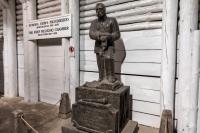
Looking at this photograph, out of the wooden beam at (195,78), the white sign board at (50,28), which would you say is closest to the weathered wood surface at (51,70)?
the white sign board at (50,28)

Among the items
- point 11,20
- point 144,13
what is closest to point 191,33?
point 144,13

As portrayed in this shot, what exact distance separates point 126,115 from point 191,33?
1.80 m

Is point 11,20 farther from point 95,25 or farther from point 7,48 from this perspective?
point 95,25

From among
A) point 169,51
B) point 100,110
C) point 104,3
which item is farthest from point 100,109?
point 104,3

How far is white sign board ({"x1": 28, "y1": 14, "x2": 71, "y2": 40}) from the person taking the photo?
4.39 metres

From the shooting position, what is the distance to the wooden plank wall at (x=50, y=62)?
490cm

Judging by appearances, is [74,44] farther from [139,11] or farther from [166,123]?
[166,123]

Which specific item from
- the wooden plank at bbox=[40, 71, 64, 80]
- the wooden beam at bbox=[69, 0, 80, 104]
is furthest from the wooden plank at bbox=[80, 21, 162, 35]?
the wooden plank at bbox=[40, 71, 64, 80]

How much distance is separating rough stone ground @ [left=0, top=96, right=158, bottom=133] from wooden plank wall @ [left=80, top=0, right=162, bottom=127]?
1.48 ft

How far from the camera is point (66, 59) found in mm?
4547

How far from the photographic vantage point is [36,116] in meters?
4.25

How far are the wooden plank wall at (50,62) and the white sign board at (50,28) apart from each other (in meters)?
0.27

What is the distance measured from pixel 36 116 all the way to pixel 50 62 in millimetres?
1593

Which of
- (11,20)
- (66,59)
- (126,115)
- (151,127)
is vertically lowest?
(151,127)
